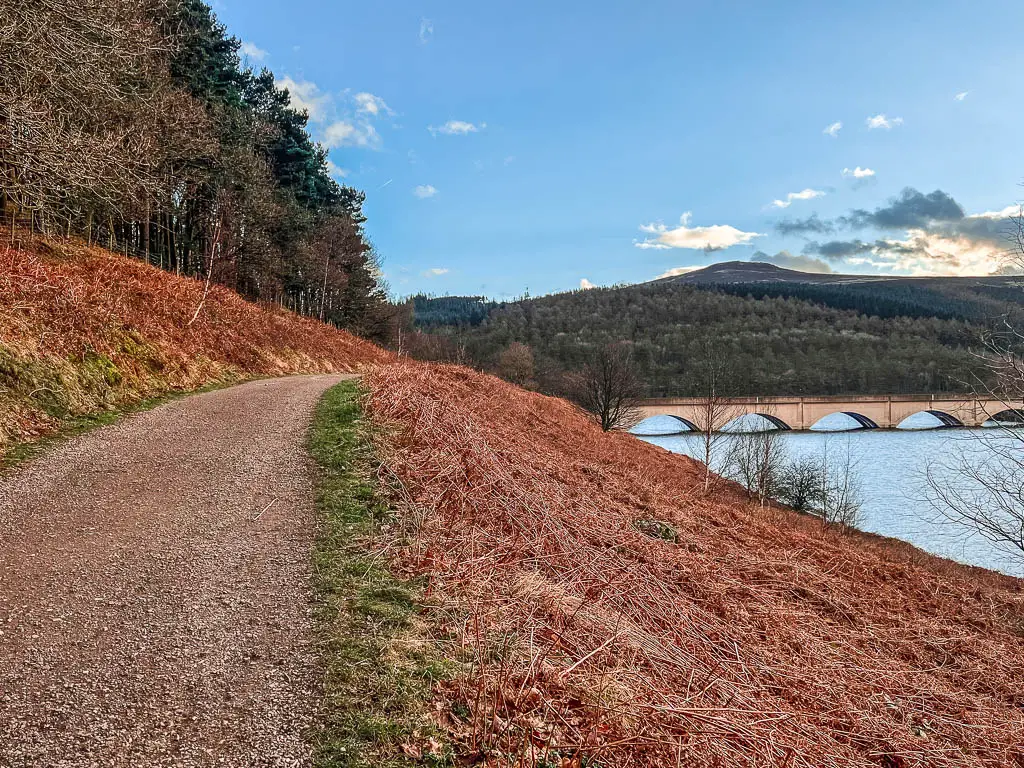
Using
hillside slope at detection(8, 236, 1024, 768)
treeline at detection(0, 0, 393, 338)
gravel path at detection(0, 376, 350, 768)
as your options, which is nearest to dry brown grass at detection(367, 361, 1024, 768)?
hillside slope at detection(8, 236, 1024, 768)

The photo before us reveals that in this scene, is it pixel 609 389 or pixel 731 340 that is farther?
pixel 731 340

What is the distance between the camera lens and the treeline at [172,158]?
903cm

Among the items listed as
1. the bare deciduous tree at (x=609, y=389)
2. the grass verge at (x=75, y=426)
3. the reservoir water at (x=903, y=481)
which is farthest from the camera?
the bare deciduous tree at (x=609, y=389)

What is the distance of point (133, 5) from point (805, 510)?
29.3 meters

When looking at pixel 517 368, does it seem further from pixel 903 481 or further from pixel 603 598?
pixel 603 598

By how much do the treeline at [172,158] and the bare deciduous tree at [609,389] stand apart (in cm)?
1612

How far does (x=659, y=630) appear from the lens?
4.69 m

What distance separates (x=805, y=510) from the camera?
23.9m

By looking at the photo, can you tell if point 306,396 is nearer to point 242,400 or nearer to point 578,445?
point 242,400

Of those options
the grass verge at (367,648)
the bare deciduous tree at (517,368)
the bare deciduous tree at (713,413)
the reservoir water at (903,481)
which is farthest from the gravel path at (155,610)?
the bare deciduous tree at (517,368)

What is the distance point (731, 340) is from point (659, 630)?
9525 cm

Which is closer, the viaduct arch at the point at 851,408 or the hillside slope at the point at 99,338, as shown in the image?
the hillside slope at the point at 99,338

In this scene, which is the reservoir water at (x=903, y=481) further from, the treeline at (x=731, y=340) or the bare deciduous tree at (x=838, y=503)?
→ the treeline at (x=731, y=340)

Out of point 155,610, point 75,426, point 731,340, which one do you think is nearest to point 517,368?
point 75,426
